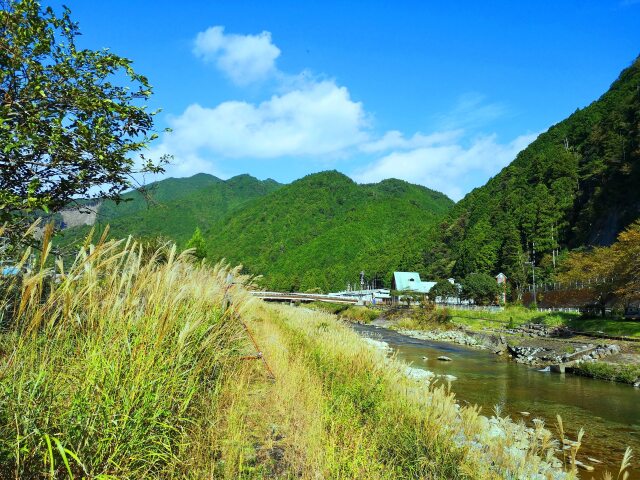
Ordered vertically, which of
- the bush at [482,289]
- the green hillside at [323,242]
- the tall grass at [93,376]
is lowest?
the bush at [482,289]

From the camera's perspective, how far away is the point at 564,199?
77.4m

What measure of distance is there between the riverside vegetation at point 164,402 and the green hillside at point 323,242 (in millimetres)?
113991

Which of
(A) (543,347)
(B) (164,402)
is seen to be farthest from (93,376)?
(A) (543,347)

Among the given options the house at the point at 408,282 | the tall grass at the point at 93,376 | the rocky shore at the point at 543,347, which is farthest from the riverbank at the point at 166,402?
the house at the point at 408,282

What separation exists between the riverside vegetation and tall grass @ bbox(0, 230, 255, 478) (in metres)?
0.01

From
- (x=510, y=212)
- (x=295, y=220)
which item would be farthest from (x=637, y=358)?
(x=295, y=220)

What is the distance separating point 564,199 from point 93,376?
3516 inches

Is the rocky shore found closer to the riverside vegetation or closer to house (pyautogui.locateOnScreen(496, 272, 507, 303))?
the riverside vegetation

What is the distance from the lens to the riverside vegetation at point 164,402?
7.00ft

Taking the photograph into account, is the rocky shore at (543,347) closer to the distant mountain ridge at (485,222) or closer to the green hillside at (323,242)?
the distant mountain ridge at (485,222)

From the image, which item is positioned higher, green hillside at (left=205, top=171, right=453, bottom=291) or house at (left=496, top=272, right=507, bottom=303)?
green hillside at (left=205, top=171, right=453, bottom=291)

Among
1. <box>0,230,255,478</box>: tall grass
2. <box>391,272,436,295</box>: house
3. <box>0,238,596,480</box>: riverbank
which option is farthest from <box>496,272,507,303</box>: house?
<box>0,230,255,478</box>: tall grass

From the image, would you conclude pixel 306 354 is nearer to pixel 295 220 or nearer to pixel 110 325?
pixel 110 325

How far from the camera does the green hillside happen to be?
13438 centimetres
